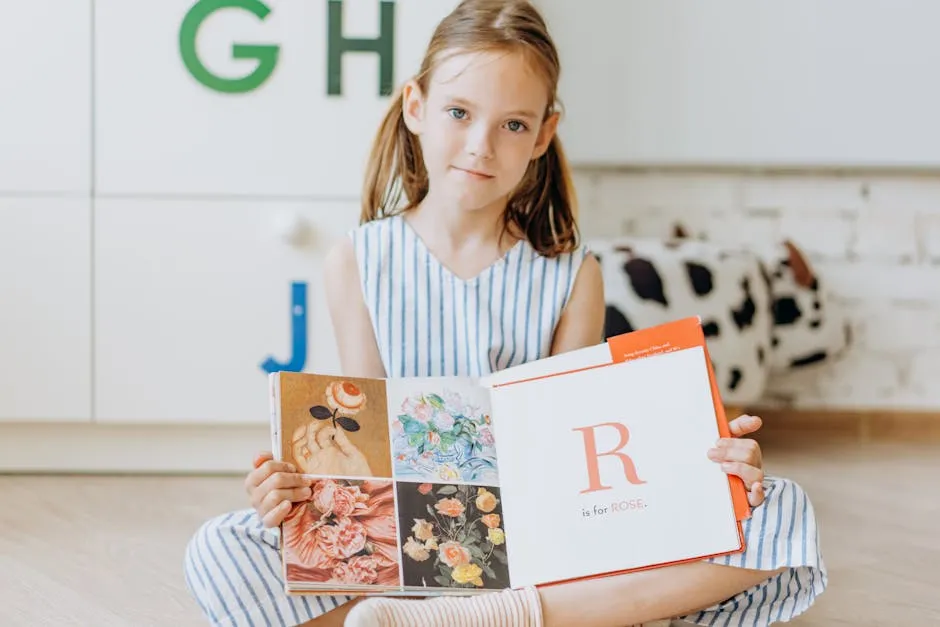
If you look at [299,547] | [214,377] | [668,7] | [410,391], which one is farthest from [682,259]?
[299,547]

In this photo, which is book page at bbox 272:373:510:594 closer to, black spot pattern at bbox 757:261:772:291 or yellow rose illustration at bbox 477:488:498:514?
yellow rose illustration at bbox 477:488:498:514

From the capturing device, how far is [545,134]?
3.59ft

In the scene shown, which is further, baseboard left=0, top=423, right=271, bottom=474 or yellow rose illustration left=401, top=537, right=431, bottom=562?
baseboard left=0, top=423, right=271, bottom=474

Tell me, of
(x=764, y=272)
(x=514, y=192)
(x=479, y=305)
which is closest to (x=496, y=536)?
(x=479, y=305)

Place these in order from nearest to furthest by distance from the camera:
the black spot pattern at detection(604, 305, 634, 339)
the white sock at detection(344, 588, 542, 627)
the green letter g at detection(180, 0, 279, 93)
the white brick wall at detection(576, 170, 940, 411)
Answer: the white sock at detection(344, 588, 542, 627) → the green letter g at detection(180, 0, 279, 93) → the black spot pattern at detection(604, 305, 634, 339) → the white brick wall at detection(576, 170, 940, 411)

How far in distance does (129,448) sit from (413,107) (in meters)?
0.87

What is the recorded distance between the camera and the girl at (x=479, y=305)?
90 cm

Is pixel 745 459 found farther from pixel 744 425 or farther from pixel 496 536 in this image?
Result: pixel 496 536

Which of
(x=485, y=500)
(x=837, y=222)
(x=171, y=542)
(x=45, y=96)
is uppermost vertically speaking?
(x=45, y=96)

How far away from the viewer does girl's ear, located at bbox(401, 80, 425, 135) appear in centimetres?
109

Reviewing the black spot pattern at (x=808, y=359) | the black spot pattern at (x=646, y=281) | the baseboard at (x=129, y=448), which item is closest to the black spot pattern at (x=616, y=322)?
the black spot pattern at (x=646, y=281)

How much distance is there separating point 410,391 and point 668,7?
4.30 ft

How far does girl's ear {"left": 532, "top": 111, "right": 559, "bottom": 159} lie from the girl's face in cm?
2

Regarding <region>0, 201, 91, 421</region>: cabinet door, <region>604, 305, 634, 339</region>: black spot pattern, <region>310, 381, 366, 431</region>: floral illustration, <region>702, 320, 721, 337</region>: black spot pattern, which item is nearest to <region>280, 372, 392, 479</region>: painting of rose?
<region>310, 381, 366, 431</region>: floral illustration
